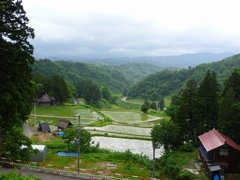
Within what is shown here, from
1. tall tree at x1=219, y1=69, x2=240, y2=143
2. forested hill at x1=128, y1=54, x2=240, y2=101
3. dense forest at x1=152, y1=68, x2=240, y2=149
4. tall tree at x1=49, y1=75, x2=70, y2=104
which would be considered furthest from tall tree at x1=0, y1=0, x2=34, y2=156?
forested hill at x1=128, y1=54, x2=240, y2=101

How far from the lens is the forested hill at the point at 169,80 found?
11775cm

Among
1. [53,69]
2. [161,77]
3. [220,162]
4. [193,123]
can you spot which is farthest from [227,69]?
[220,162]

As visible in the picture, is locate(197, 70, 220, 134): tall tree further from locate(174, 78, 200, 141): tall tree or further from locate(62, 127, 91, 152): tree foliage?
locate(62, 127, 91, 152): tree foliage

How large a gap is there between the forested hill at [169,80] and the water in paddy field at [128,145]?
83558 mm

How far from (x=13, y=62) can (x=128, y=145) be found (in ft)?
71.8

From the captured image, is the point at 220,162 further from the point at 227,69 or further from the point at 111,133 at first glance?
the point at 227,69

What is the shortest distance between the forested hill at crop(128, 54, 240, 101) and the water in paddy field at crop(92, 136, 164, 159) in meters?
83.6

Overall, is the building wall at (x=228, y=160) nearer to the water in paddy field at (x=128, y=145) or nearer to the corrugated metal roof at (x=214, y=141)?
the corrugated metal roof at (x=214, y=141)

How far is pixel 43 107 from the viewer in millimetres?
56156

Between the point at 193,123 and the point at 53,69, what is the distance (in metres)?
106

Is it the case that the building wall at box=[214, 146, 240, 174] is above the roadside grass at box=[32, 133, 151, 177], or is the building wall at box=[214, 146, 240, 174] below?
above

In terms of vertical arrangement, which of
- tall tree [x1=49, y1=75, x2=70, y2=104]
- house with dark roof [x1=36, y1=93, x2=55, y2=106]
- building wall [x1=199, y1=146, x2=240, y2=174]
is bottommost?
building wall [x1=199, y1=146, x2=240, y2=174]

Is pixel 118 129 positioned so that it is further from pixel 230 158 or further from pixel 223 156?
pixel 230 158

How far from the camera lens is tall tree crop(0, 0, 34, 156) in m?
12.1
